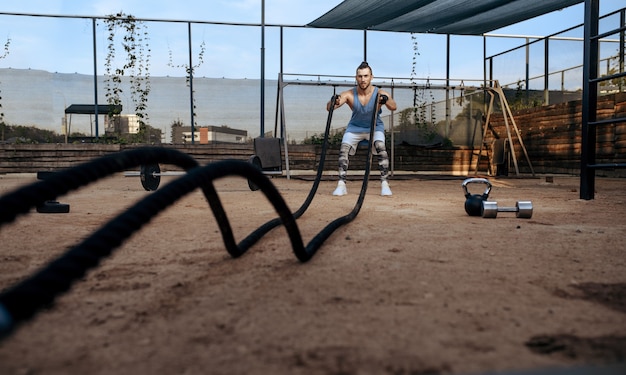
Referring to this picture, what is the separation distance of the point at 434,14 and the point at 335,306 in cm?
875

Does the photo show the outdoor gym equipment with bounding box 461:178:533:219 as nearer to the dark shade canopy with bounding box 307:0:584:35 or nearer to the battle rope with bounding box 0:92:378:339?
the battle rope with bounding box 0:92:378:339

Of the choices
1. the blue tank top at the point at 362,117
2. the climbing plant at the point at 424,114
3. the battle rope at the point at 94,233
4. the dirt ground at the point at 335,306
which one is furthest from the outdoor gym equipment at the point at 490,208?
the climbing plant at the point at 424,114

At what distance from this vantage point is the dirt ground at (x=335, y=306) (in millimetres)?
1055

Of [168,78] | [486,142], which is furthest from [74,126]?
[486,142]

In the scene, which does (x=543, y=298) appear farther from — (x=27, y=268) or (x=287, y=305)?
(x=27, y=268)

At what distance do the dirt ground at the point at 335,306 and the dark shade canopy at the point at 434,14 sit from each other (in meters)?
6.57

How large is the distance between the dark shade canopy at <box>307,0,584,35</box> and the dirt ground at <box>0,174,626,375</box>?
657 cm

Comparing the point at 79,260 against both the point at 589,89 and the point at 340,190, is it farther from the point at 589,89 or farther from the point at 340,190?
the point at 589,89

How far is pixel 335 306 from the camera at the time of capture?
1.44 meters

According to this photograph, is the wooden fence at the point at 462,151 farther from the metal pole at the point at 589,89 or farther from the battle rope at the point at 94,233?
the battle rope at the point at 94,233

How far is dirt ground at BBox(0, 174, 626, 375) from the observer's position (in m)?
1.05

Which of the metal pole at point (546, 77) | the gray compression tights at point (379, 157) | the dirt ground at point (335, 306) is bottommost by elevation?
the dirt ground at point (335, 306)

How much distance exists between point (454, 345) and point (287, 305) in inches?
19.4

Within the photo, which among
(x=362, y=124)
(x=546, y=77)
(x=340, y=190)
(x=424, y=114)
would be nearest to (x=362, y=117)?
(x=362, y=124)
